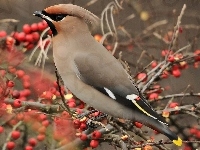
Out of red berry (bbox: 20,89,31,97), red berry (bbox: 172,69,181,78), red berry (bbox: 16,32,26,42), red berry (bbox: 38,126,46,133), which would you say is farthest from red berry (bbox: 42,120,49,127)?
red berry (bbox: 172,69,181,78)

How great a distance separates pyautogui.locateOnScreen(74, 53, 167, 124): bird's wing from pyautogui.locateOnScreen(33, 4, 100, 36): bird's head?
0.12 m

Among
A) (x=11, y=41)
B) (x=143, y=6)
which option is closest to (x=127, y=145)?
(x=11, y=41)

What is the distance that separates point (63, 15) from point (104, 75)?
0.26 meters

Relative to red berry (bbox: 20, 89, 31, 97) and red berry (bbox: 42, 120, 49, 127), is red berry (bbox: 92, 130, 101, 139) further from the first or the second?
red berry (bbox: 20, 89, 31, 97)

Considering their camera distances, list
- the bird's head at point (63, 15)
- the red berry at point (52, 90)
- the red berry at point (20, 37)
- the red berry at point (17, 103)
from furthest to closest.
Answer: the red berry at point (20, 37), the red berry at point (52, 90), the red berry at point (17, 103), the bird's head at point (63, 15)

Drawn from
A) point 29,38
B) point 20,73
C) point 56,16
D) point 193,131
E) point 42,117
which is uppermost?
point 56,16

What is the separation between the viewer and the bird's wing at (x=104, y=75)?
1625mm

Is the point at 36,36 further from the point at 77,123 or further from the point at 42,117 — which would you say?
the point at 77,123

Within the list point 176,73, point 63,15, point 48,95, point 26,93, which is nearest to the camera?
point 63,15

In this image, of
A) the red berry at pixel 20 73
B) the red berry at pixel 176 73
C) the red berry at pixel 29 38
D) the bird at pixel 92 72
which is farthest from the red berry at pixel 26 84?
the red berry at pixel 176 73

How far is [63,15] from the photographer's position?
1.48 m

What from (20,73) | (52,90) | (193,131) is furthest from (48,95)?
(193,131)

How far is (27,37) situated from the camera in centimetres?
198

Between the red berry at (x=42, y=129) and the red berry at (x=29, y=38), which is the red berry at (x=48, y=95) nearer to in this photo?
the red berry at (x=42, y=129)
